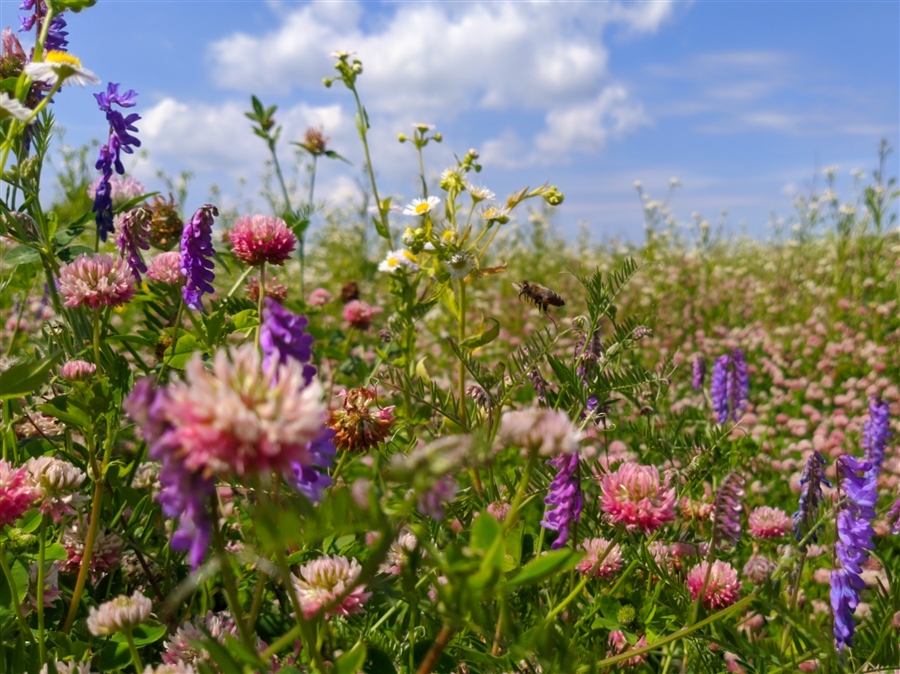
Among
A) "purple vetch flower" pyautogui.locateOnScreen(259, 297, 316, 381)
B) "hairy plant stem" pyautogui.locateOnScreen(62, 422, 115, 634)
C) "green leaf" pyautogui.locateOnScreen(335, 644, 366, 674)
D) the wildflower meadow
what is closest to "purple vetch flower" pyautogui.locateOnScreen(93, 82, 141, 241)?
the wildflower meadow

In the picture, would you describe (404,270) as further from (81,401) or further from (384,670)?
(384,670)

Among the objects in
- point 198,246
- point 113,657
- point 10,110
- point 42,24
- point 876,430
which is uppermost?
point 42,24

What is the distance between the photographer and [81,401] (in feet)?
3.78

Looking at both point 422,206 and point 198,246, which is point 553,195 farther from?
point 198,246

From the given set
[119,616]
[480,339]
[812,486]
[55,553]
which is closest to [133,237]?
[55,553]

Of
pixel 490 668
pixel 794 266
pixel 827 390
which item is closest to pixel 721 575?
pixel 490 668

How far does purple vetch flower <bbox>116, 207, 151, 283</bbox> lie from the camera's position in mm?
1554

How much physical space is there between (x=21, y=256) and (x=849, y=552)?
174 cm

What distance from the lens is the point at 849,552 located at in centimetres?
131

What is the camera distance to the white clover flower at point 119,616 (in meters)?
0.92

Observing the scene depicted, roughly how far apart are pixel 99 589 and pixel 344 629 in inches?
20.4

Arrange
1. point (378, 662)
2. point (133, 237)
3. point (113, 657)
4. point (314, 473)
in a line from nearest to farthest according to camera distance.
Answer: point (314, 473) < point (378, 662) < point (113, 657) < point (133, 237)

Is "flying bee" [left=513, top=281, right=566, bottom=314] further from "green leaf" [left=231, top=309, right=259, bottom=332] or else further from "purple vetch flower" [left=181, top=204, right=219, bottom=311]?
"purple vetch flower" [left=181, top=204, right=219, bottom=311]

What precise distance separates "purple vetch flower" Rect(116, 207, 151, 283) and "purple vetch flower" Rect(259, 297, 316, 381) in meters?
0.96
